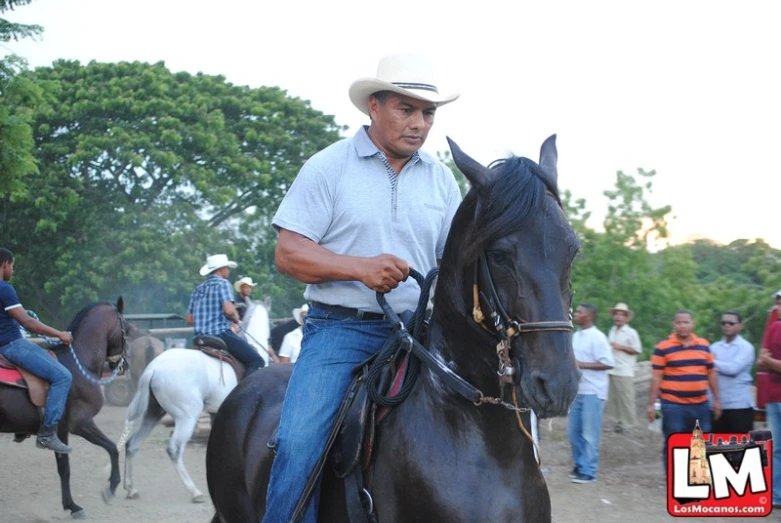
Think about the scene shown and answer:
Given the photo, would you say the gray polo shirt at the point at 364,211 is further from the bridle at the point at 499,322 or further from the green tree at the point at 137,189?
the green tree at the point at 137,189

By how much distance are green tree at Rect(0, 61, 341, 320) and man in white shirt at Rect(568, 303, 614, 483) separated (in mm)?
16921

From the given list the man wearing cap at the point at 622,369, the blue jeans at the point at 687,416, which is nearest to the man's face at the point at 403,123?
the blue jeans at the point at 687,416

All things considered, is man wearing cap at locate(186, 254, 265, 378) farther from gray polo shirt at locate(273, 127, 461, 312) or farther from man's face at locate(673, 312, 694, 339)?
gray polo shirt at locate(273, 127, 461, 312)

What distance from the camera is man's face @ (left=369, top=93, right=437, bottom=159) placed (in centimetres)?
334

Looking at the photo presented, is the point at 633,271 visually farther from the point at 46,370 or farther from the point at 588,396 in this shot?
the point at 46,370

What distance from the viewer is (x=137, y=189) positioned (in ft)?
87.3

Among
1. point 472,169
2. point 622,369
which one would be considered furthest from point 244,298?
point 472,169

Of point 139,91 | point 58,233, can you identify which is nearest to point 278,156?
point 139,91

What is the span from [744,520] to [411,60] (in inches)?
294

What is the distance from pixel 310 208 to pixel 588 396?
772 centimetres

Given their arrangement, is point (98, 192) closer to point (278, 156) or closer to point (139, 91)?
point (139, 91)

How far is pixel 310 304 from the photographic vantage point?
361 cm

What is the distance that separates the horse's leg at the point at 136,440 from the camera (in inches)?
399

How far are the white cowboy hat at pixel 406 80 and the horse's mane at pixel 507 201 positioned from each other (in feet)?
1.97
